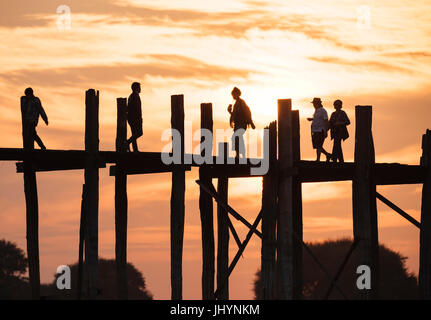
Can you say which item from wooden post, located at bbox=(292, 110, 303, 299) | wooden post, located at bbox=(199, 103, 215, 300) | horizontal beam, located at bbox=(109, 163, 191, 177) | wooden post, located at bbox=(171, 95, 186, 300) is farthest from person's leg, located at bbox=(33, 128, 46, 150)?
wooden post, located at bbox=(292, 110, 303, 299)

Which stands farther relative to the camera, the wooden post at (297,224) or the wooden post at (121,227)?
the wooden post at (297,224)

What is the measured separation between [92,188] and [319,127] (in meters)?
6.01

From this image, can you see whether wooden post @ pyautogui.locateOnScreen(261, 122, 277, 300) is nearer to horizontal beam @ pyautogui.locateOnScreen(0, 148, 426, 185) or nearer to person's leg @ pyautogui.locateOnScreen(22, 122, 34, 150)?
horizontal beam @ pyautogui.locateOnScreen(0, 148, 426, 185)

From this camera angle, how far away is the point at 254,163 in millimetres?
20484

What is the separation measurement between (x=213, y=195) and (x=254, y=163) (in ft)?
4.05

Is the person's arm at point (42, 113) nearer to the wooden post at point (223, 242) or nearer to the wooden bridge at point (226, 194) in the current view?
the wooden bridge at point (226, 194)

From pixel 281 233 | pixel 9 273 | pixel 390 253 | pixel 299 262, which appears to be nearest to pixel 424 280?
pixel 299 262

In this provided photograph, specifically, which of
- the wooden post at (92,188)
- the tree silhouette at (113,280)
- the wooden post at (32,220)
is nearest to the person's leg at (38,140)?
the wooden post at (32,220)

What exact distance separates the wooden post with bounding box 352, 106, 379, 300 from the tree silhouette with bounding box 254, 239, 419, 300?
27080mm

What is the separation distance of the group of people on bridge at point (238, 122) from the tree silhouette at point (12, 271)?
98.4 feet

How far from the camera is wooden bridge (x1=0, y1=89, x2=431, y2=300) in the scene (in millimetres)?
19094

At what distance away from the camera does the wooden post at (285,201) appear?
66.4 ft

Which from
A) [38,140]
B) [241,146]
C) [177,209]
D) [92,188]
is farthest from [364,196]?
[38,140]
